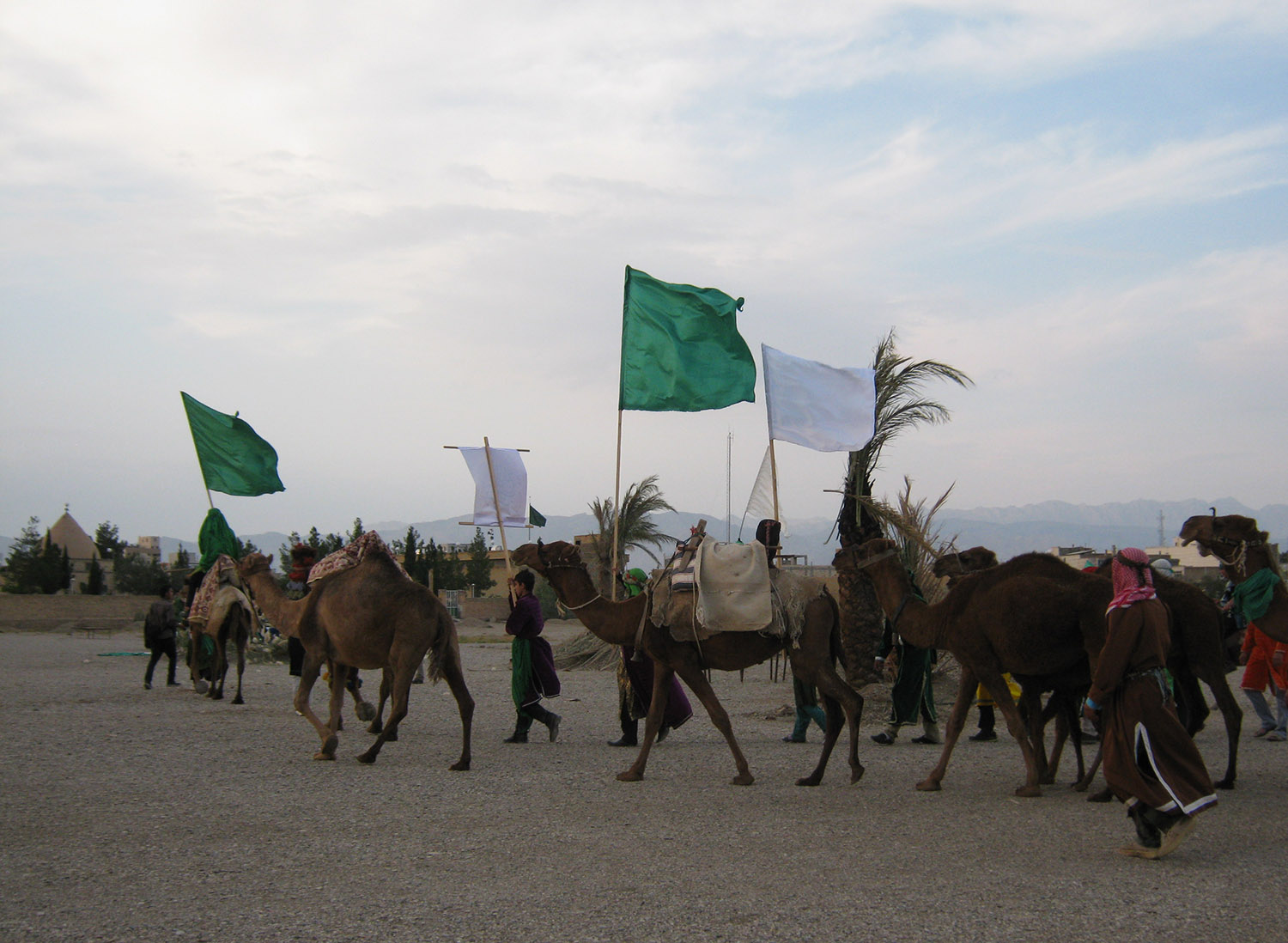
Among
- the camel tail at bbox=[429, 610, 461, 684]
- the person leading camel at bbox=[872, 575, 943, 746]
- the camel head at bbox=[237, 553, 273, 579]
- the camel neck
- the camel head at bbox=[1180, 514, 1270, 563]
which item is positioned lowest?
the person leading camel at bbox=[872, 575, 943, 746]

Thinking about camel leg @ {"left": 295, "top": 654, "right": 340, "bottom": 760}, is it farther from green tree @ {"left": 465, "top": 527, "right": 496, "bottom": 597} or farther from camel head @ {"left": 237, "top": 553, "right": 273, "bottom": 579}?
green tree @ {"left": 465, "top": 527, "right": 496, "bottom": 597}

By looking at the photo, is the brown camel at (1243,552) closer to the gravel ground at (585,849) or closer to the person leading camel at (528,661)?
the gravel ground at (585,849)

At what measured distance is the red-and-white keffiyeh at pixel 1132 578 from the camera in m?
6.63

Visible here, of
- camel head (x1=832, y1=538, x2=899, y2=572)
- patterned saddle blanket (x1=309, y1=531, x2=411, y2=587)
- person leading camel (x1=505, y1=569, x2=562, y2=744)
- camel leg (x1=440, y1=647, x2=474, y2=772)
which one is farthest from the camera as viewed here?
person leading camel (x1=505, y1=569, x2=562, y2=744)

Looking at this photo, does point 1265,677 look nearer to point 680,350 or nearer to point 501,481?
point 680,350

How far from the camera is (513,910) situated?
5430mm

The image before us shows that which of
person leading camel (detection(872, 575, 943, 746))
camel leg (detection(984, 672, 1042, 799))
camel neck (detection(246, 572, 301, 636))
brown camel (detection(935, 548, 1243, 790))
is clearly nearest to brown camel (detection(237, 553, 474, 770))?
camel neck (detection(246, 572, 301, 636))

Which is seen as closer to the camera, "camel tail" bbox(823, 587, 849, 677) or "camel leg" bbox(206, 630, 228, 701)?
"camel tail" bbox(823, 587, 849, 677)

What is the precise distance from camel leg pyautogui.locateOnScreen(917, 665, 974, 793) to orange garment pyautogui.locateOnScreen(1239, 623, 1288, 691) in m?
3.89

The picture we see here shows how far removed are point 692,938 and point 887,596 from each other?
16.8 feet

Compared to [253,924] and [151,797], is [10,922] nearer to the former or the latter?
[253,924]

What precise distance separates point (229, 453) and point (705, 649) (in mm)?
11997

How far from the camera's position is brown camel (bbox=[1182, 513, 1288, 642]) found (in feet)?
30.5

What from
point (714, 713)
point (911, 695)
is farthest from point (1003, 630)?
point (911, 695)
